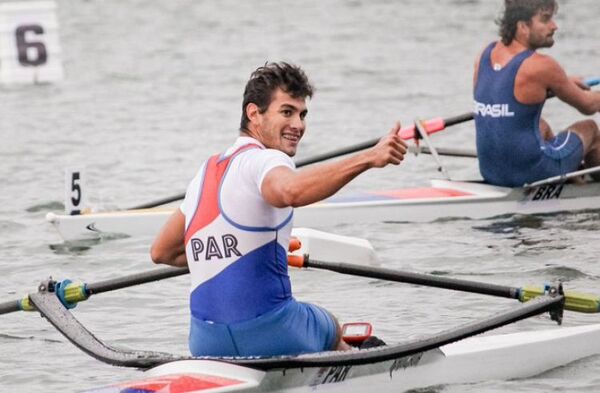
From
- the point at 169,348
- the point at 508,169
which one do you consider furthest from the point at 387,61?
the point at 169,348

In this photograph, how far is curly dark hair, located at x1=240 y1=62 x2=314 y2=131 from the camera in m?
7.07

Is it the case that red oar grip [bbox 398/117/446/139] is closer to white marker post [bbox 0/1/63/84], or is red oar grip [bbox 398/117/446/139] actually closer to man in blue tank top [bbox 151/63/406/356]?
man in blue tank top [bbox 151/63/406/356]

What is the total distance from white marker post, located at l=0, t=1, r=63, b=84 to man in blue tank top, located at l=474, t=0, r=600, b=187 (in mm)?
9330

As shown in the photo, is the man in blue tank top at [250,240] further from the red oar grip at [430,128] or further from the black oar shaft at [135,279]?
the red oar grip at [430,128]

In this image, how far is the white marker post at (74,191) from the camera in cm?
1188

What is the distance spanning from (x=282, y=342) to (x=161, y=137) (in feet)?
36.7

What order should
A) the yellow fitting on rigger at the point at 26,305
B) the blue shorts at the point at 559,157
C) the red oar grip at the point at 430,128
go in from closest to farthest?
the yellow fitting on rigger at the point at 26,305 < the blue shorts at the point at 559,157 < the red oar grip at the point at 430,128

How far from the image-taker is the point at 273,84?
23.2 ft

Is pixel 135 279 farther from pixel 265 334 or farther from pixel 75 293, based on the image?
pixel 265 334

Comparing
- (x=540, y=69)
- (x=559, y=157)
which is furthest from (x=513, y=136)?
(x=540, y=69)

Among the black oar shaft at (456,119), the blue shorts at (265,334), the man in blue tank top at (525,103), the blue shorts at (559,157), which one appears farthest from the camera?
the black oar shaft at (456,119)

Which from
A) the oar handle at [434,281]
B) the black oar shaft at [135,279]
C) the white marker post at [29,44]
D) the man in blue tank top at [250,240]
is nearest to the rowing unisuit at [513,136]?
the oar handle at [434,281]

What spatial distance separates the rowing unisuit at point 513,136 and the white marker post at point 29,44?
30.5 ft

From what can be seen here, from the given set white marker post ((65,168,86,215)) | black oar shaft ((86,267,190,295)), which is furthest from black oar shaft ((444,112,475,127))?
black oar shaft ((86,267,190,295))
